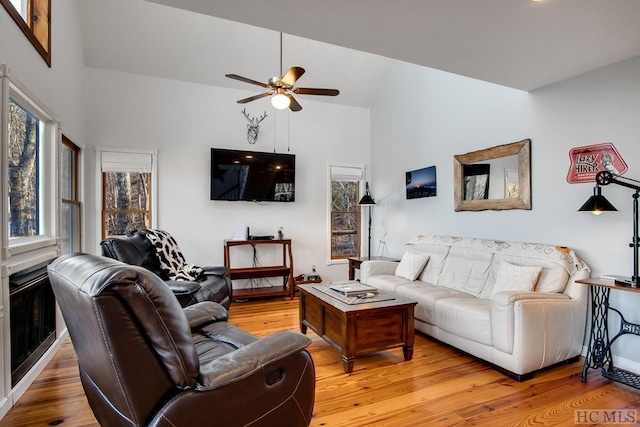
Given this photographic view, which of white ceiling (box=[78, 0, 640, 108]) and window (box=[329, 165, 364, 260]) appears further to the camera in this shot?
window (box=[329, 165, 364, 260])

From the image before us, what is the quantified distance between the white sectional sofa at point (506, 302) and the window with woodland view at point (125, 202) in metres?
3.32

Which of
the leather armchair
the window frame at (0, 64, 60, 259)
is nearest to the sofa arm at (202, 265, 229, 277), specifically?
the leather armchair

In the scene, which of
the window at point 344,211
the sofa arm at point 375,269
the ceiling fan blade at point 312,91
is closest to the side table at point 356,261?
the window at point 344,211

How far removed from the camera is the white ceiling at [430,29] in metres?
2.03

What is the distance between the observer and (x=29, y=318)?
8.54 feet

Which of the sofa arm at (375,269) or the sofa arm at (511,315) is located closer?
the sofa arm at (511,315)

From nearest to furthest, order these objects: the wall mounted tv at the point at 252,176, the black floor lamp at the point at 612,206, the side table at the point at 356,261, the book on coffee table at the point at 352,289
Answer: the black floor lamp at the point at 612,206 → the book on coffee table at the point at 352,289 → the wall mounted tv at the point at 252,176 → the side table at the point at 356,261

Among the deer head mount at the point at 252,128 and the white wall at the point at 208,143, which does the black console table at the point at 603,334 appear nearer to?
the white wall at the point at 208,143

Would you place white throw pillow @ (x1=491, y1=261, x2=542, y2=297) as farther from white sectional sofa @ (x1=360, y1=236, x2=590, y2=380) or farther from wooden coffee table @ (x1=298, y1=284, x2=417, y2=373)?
wooden coffee table @ (x1=298, y1=284, x2=417, y2=373)

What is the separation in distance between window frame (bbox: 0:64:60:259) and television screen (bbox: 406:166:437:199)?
13.6ft

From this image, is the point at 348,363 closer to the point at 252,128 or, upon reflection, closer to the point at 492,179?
the point at 492,179

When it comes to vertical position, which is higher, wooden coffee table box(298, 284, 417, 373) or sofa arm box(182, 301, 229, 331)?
sofa arm box(182, 301, 229, 331)

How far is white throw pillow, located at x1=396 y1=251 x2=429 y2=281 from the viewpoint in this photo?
405 centimetres

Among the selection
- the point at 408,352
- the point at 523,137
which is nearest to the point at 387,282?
the point at 408,352
